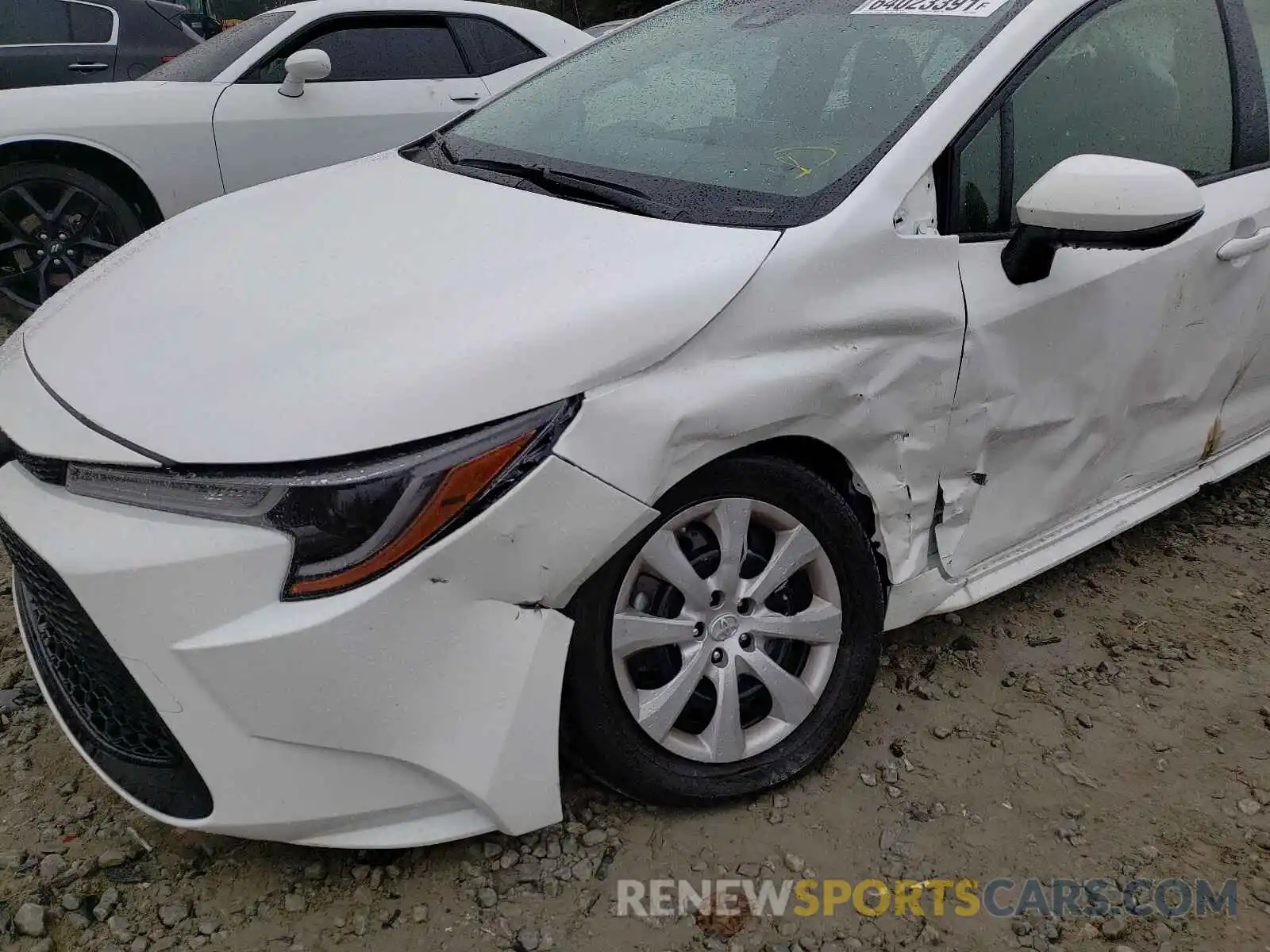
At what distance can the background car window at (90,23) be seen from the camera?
20.0 ft

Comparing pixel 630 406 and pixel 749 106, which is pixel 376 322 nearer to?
pixel 630 406

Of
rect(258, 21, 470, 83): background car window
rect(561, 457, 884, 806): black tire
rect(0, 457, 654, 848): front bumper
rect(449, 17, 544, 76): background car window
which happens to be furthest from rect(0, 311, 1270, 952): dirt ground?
rect(449, 17, 544, 76): background car window

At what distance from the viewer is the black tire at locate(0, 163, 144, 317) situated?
452 cm

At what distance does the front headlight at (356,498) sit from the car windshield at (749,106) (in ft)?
2.18

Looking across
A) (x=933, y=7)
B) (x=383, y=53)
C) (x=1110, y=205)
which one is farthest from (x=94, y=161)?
(x=1110, y=205)

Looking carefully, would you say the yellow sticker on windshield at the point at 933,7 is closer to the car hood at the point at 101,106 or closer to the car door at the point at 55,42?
the car hood at the point at 101,106

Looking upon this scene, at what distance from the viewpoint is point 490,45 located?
537cm

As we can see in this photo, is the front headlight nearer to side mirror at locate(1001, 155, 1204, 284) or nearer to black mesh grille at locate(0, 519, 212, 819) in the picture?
black mesh grille at locate(0, 519, 212, 819)

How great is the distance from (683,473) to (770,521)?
0.94ft

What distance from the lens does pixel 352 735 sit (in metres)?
1.60

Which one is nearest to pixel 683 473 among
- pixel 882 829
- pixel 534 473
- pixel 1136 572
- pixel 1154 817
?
pixel 534 473

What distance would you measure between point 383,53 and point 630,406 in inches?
163

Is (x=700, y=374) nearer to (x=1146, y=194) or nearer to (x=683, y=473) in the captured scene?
(x=683, y=473)

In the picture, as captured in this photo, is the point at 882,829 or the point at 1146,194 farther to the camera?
the point at 882,829
